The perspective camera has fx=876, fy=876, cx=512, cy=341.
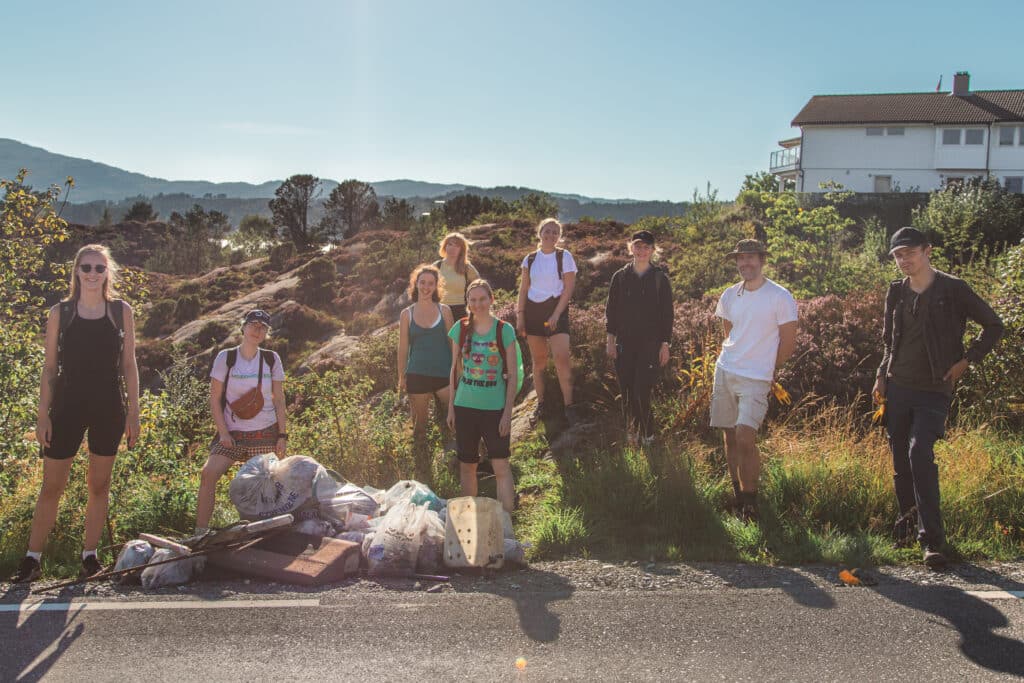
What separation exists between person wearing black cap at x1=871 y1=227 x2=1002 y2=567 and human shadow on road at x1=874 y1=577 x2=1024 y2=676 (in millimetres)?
467

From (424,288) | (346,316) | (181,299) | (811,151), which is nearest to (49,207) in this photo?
(424,288)

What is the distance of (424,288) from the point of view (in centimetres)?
788

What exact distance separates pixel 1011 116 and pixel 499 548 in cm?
5952

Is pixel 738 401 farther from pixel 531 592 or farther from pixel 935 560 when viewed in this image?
pixel 531 592

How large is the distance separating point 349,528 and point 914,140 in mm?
58871

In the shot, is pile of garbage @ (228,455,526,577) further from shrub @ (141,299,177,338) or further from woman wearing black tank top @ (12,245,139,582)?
shrub @ (141,299,177,338)

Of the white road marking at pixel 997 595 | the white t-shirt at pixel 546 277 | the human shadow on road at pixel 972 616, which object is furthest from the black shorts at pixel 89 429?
the white road marking at pixel 997 595

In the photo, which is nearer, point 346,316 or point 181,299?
point 346,316

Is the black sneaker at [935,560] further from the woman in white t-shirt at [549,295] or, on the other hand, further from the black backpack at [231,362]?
the black backpack at [231,362]

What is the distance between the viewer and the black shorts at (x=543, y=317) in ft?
27.8

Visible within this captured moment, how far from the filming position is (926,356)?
582cm

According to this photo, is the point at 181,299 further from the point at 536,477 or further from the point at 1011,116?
the point at 1011,116

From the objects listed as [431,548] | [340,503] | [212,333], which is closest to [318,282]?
[212,333]

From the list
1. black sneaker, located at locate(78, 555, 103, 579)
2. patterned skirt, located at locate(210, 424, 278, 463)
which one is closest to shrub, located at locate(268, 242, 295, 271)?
patterned skirt, located at locate(210, 424, 278, 463)
